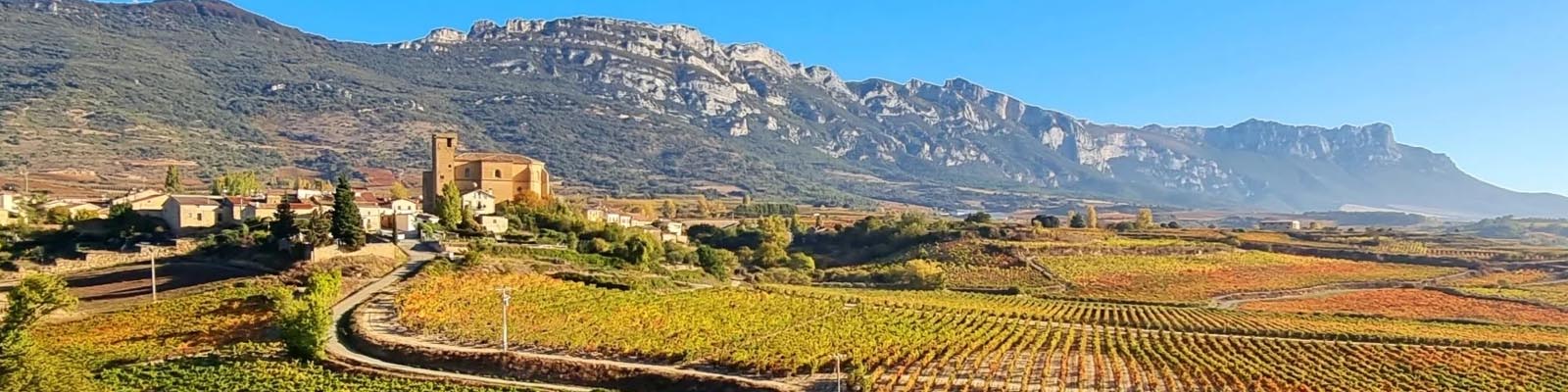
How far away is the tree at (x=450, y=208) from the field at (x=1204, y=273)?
4551cm

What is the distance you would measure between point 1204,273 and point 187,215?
79.2 metres

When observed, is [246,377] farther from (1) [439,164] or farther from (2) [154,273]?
(1) [439,164]

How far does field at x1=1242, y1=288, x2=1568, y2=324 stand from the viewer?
202 feet

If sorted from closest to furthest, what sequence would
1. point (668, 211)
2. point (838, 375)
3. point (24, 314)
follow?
1. point (24, 314)
2. point (838, 375)
3. point (668, 211)

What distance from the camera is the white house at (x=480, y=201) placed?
236 ft

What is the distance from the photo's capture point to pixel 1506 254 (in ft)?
342

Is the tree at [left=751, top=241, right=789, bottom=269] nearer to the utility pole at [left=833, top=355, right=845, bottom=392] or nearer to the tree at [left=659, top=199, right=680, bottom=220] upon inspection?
the tree at [left=659, top=199, right=680, bottom=220]

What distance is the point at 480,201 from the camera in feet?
239

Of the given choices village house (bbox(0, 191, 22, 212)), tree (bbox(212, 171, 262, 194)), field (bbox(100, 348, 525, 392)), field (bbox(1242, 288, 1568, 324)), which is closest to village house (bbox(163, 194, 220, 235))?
village house (bbox(0, 191, 22, 212))

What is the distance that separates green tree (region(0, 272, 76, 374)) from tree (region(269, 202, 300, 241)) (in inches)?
693

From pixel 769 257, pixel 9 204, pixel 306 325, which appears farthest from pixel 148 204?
pixel 769 257

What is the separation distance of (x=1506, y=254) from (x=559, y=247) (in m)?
103

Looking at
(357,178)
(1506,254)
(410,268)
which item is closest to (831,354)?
(410,268)

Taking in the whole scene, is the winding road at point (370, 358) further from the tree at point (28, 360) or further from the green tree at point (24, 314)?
the green tree at point (24, 314)
